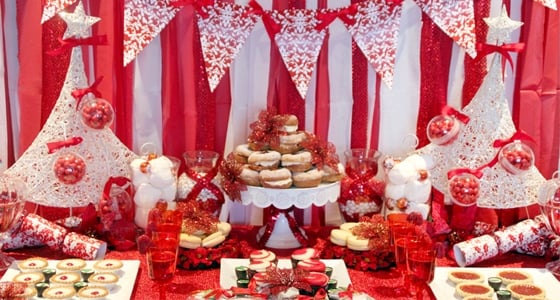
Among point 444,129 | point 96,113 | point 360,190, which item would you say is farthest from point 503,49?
point 96,113

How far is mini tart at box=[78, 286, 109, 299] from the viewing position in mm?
1716

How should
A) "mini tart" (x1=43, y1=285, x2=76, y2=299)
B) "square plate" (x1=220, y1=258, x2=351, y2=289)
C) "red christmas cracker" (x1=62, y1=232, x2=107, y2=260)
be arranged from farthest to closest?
1. "red christmas cracker" (x1=62, y1=232, x2=107, y2=260)
2. "square plate" (x1=220, y1=258, x2=351, y2=289)
3. "mini tart" (x1=43, y1=285, x2=76, y2=299)

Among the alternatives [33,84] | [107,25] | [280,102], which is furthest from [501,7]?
[33,84]

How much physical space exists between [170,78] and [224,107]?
0.59 feet

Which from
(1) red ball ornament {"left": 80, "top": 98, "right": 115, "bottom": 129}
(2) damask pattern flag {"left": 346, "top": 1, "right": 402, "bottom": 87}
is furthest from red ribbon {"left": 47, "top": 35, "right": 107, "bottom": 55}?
(2) damask pattern flag {"left": 346, "top": 1, "right": 402, "bottom": 87}

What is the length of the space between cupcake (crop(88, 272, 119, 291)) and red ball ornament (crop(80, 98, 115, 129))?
1.44 feet

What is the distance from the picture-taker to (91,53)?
222cm

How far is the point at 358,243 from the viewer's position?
1.99 metres

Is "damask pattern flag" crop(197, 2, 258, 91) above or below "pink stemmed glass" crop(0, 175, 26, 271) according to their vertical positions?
above

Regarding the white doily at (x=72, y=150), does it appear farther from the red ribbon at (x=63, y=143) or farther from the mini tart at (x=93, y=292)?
the mini tart at (x=93, y=292)

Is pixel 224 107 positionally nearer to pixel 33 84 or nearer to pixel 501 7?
pixel 33 84

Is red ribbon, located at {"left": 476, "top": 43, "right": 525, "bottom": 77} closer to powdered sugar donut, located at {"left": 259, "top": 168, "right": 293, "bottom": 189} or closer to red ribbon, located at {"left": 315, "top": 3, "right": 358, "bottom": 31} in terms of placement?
red ribbon, located at {"left": 315, "top": 3, "right": 358, "bottom": 31}

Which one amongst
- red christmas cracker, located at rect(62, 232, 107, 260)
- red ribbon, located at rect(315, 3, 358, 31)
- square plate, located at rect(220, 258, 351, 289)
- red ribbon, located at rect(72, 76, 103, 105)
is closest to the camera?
square plate, located at rect(220, 258, 351, 289)

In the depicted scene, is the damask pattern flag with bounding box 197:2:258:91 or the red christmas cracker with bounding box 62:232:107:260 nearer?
the red christmas cracker with bounding box 62:232:107:260
